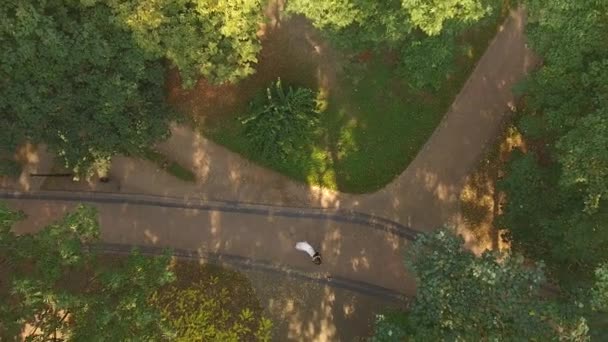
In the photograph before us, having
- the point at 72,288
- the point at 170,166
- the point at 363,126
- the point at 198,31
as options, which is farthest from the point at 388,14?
the point at 72,288

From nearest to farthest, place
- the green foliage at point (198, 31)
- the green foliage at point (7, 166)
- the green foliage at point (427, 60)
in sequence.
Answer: the green foliage at point (198, 31) → the green foliage at point (427, 60) → the green foliage at point (7, 166)

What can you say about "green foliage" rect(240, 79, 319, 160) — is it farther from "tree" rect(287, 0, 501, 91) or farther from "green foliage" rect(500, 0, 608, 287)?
"green foliage" rect(500, 0, 608, 287)

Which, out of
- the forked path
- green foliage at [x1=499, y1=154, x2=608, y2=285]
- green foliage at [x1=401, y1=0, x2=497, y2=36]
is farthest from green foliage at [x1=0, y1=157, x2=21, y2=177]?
green foliage at [x1=499, y1=154, x2=608, y2=285]

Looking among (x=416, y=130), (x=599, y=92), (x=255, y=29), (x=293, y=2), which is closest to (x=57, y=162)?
(x=255, y=29)

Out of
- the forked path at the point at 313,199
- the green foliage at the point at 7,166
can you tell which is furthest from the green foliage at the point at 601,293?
the green foliage at the point at 7,166

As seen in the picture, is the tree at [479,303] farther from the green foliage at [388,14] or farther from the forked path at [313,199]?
the forked path at [313,199]

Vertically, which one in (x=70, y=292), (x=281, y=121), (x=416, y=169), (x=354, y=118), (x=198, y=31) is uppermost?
(x=198, y=31)

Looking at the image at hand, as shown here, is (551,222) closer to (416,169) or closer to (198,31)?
(416,169)
